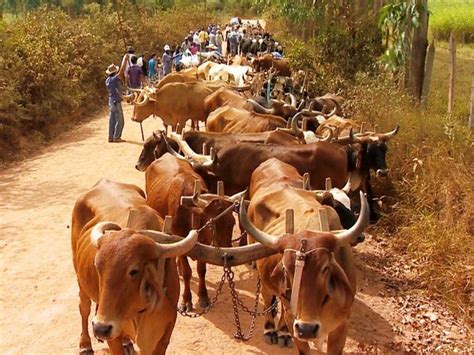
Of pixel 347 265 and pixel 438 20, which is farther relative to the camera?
pixel 438 20

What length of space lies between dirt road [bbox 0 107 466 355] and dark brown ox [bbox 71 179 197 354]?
63.2 inches

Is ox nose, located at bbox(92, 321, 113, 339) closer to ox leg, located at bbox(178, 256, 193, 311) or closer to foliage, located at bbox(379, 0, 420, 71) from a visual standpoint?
ox leg, located at bbox(178, 256, 193, 311)

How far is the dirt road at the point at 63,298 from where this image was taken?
6.55 meters

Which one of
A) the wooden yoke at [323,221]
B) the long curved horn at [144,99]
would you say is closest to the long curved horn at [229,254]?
the wooden yoke at [323,221]

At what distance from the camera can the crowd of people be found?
15.3 m

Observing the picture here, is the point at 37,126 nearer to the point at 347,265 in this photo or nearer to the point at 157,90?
the point at 157,90

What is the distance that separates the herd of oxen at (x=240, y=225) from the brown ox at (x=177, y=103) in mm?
2635

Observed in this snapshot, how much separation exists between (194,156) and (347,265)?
4.03m

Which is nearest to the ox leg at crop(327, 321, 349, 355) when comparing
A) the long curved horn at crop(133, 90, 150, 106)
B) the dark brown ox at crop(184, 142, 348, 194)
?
the dark brown ox at crop(184, 142, 348, 194)

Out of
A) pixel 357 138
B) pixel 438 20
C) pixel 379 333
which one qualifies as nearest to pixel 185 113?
pixel 357 138

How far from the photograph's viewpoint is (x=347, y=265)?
16.4ft

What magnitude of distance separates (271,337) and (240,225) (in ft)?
4.52

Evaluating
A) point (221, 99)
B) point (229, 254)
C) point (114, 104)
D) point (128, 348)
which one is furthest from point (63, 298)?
point (114, 104)

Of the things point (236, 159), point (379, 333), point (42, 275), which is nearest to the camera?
point (379, 333)
